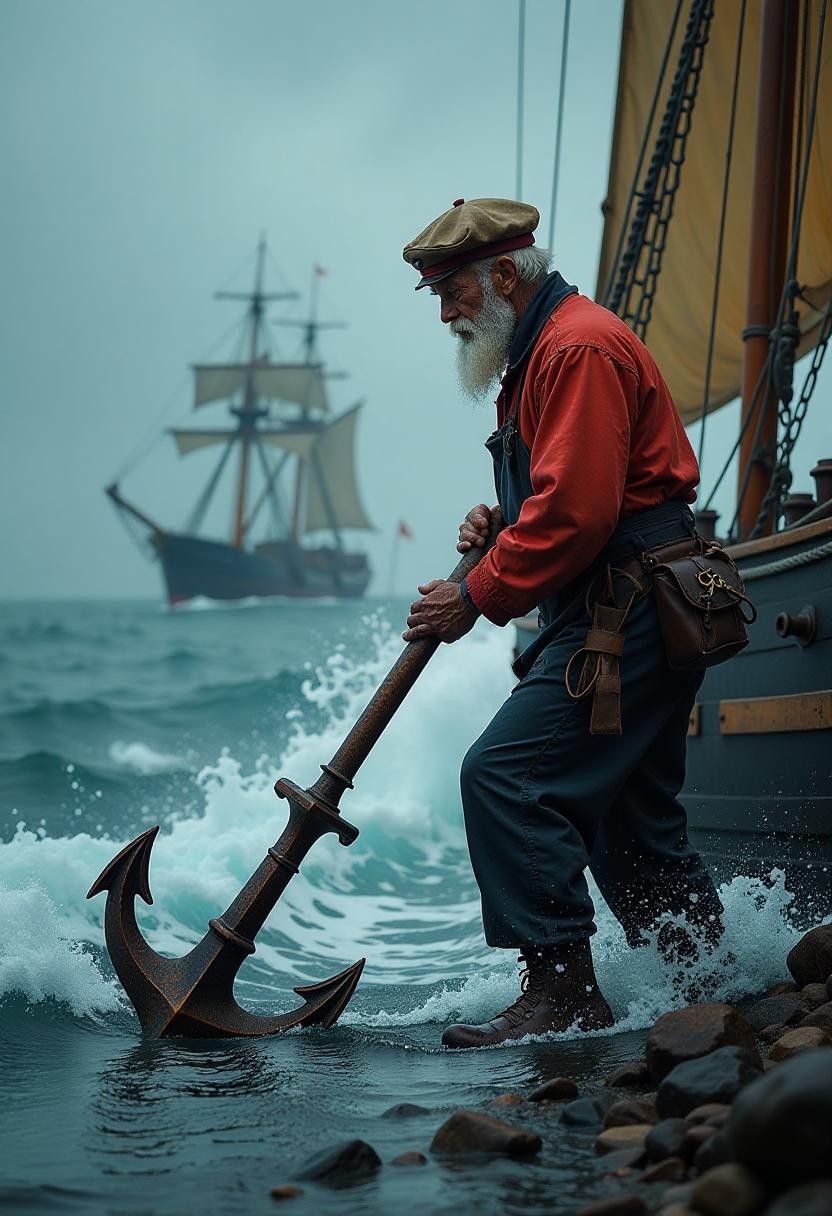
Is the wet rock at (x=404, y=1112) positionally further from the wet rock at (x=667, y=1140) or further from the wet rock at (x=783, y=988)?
the wet rock at (x=783, y=988)

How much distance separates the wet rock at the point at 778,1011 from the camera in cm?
295

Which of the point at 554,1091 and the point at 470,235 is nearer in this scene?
the point at 554,1091

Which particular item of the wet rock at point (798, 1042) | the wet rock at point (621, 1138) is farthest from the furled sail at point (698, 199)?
the wet rock at point (621, 1138)

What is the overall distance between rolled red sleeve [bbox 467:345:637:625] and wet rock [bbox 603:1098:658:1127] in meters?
1.10

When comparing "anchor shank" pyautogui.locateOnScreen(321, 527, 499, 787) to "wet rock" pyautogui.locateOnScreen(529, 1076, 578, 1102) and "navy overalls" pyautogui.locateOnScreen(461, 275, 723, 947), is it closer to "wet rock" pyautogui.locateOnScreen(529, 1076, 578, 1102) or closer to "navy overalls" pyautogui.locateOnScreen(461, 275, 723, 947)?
"navy overalls" pyautogui.locateOnScreen(461, 275, 723, 947)

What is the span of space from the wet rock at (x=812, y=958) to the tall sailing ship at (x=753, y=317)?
922 mm

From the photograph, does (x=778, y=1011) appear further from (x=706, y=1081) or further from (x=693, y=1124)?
(x=693, y=1124)

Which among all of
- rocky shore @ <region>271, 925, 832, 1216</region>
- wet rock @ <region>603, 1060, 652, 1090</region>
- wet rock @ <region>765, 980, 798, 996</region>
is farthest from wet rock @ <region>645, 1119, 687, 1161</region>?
wet rock @ <region>765, 980, 798, 996</region>

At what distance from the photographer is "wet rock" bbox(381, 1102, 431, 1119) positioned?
8.15ft

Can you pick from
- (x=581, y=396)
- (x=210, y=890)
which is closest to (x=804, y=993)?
(x=581, y=396)

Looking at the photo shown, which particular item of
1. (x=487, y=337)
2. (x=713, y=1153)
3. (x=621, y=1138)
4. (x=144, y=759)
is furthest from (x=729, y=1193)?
(x=144, y=759)

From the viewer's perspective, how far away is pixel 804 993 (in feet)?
10.1

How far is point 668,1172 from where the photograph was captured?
194 centimetres

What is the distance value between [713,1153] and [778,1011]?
1.22 m
